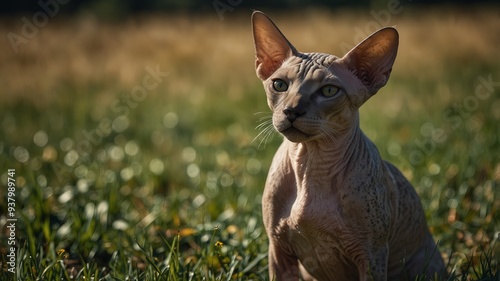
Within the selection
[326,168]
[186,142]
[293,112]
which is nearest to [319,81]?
[293,112]

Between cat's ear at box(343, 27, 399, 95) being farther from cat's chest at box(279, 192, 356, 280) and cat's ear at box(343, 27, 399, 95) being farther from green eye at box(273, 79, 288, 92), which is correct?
cat's chest at box(279, 192, 356, 280)

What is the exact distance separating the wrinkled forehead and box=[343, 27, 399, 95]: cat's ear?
0.09 metres

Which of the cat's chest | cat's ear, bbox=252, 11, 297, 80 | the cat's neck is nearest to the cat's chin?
the cat's neck

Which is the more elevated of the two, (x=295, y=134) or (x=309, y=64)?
(x=309, y=64)

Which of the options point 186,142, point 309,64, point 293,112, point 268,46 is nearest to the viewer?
point 293,112

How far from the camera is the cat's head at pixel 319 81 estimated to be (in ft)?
9.50

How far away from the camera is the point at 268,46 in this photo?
3211 millimetres

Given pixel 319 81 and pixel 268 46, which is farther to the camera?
pixel 268 46

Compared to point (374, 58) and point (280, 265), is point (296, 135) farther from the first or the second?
point (280, 265)

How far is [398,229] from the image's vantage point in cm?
336

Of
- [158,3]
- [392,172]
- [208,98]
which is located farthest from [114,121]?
[158,3]

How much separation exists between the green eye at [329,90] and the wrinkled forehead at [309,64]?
7 cm

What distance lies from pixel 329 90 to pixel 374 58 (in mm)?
309

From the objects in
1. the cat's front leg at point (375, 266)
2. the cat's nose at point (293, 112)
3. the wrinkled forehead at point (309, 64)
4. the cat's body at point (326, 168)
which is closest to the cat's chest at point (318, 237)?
the cat's body at point (326, 168)
